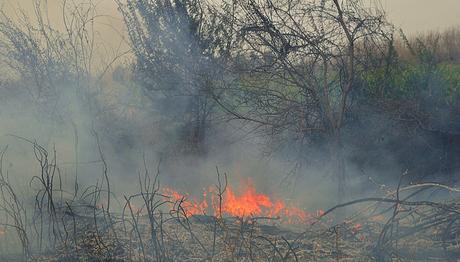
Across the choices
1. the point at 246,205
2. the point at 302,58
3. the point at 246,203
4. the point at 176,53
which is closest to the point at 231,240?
the point at 302,58

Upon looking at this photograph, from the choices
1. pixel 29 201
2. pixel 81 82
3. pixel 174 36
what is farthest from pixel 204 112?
pixel 29 201

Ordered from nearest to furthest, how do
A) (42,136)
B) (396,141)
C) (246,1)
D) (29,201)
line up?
(246,1), (29,201), (396,141), (42,136)

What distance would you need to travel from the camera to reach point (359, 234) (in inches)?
247

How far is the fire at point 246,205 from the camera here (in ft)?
31.2

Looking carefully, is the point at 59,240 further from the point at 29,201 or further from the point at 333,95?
the point at 333,95

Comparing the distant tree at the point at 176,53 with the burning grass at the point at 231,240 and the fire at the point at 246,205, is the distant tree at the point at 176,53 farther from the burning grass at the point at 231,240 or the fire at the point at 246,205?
the burning grass at the point at 231,240

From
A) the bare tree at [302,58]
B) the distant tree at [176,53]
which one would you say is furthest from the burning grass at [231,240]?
the distant tree at [176,53]

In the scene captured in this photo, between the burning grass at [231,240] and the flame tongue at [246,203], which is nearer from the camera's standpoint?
the burning grass at [231,240]

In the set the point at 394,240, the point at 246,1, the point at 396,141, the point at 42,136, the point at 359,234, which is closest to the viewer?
the point at 394,240

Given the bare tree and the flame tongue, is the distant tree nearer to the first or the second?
the flame tongue

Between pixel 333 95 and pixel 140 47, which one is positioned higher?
pixel 140 47

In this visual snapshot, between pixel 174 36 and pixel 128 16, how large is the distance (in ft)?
4.22

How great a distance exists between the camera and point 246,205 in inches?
405

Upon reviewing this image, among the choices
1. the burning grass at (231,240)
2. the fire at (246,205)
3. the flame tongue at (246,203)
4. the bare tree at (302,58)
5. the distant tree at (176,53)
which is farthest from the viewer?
the distant tree at (176,53)
